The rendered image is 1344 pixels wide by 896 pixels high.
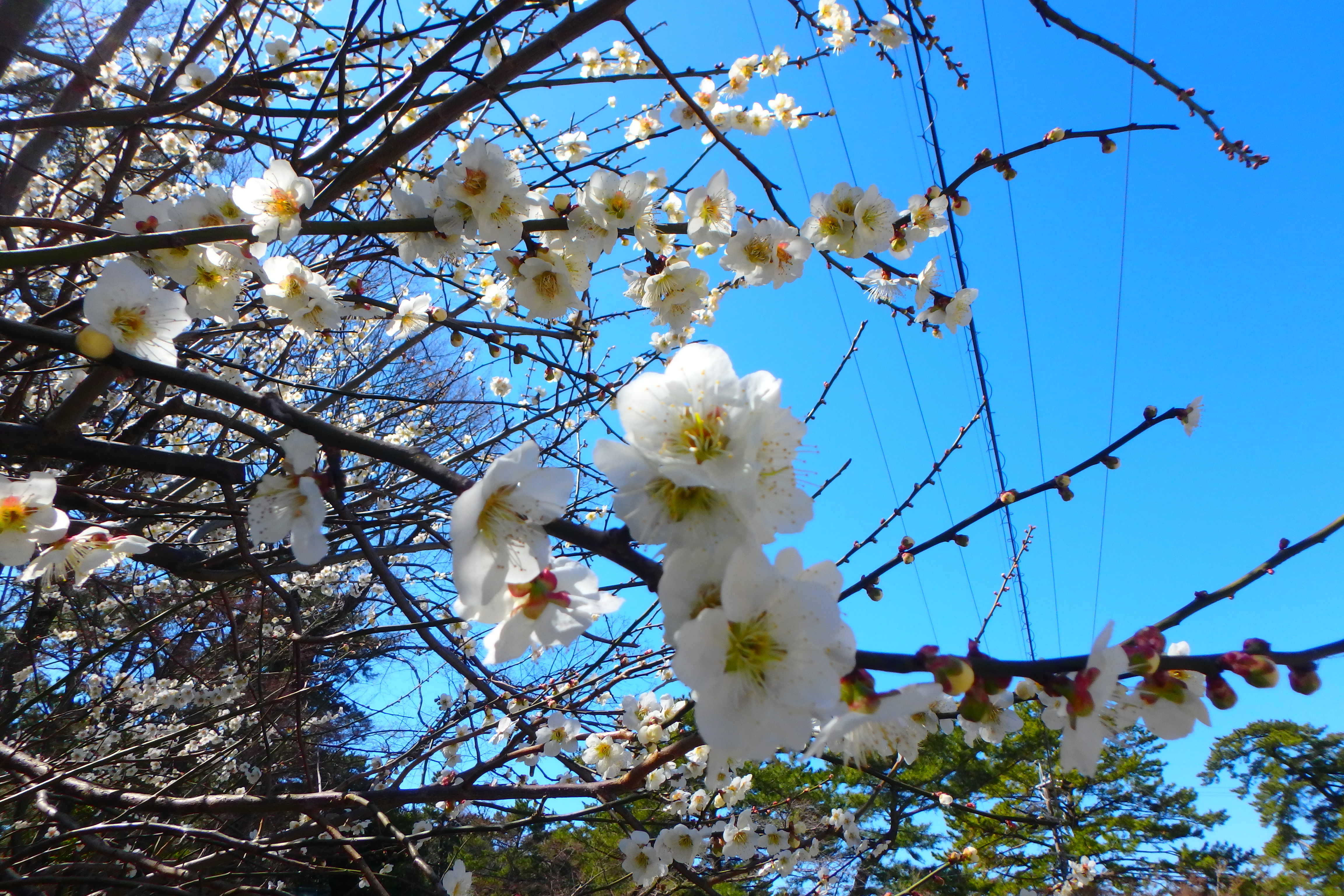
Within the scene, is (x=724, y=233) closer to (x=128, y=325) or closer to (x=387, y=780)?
(x=128, y=325)

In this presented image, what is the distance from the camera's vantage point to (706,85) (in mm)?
3582

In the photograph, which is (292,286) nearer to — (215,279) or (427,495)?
(215,279)

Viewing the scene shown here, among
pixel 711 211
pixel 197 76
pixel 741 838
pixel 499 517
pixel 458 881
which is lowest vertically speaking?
pixel 458 881

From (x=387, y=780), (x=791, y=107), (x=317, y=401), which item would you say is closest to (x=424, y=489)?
(x=317, y=401)

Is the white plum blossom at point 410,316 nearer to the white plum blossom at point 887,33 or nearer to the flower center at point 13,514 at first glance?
the flower center at point 13,514

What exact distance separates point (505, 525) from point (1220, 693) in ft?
3.17

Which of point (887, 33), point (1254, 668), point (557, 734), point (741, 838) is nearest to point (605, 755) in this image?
point (557, 734)

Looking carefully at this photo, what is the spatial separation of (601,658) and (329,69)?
7.44ft

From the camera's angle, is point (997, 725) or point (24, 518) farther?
point (24, 518)

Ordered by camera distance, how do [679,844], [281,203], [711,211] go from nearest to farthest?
[281,203], [711,211], [679,844]

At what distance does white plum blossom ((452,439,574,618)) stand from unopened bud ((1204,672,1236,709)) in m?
0.88

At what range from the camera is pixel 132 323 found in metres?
1.45

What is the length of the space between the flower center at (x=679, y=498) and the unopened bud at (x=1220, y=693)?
0.70 m

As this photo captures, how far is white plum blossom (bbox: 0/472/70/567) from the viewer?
136 centimetres
